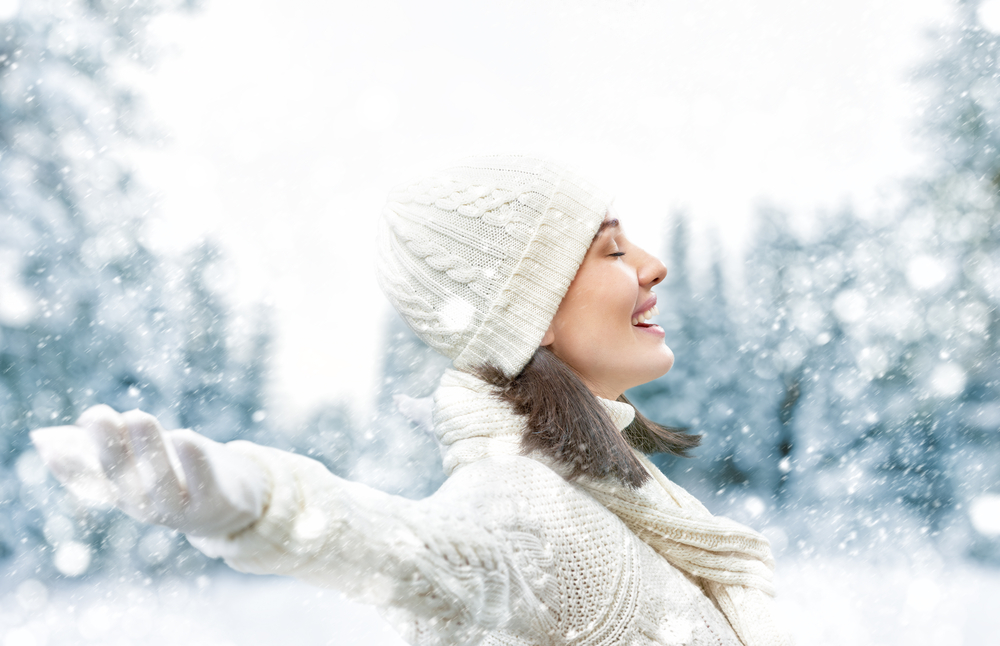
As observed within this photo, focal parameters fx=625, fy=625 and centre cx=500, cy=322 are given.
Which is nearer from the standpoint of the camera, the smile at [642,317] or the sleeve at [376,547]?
the sleeve at [376,547]

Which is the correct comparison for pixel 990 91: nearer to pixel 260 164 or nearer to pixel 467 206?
pixel 467 206

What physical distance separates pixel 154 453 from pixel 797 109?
159cm

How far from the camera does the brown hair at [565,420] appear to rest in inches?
26.1

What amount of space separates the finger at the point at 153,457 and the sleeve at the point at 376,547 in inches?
2.0

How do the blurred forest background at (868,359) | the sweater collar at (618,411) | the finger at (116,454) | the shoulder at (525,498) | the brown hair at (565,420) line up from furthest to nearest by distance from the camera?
1. the blurred forest background at (868,359)
2. the sweater collar at (618,411)
3. the brown hair at (565,420)
4. the shoulder at (525,498)
5. the finger at (116,454)

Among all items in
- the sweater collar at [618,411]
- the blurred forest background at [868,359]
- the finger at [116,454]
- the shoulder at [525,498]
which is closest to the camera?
the finger at [116,454]

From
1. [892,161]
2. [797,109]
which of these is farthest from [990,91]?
[797,109]

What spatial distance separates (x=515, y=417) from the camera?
2.28 feet

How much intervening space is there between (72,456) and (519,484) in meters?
0.37

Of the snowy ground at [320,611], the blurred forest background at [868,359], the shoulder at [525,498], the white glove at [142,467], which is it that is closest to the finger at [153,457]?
the white glove at [142,467]

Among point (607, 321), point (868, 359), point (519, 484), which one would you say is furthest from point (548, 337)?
point (868, 359)

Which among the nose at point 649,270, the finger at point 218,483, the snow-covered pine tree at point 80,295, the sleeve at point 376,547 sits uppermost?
the nose at point 649,270

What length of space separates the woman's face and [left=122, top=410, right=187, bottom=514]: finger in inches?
19.7

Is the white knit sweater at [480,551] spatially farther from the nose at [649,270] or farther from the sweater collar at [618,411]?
the nose at [649,270]
